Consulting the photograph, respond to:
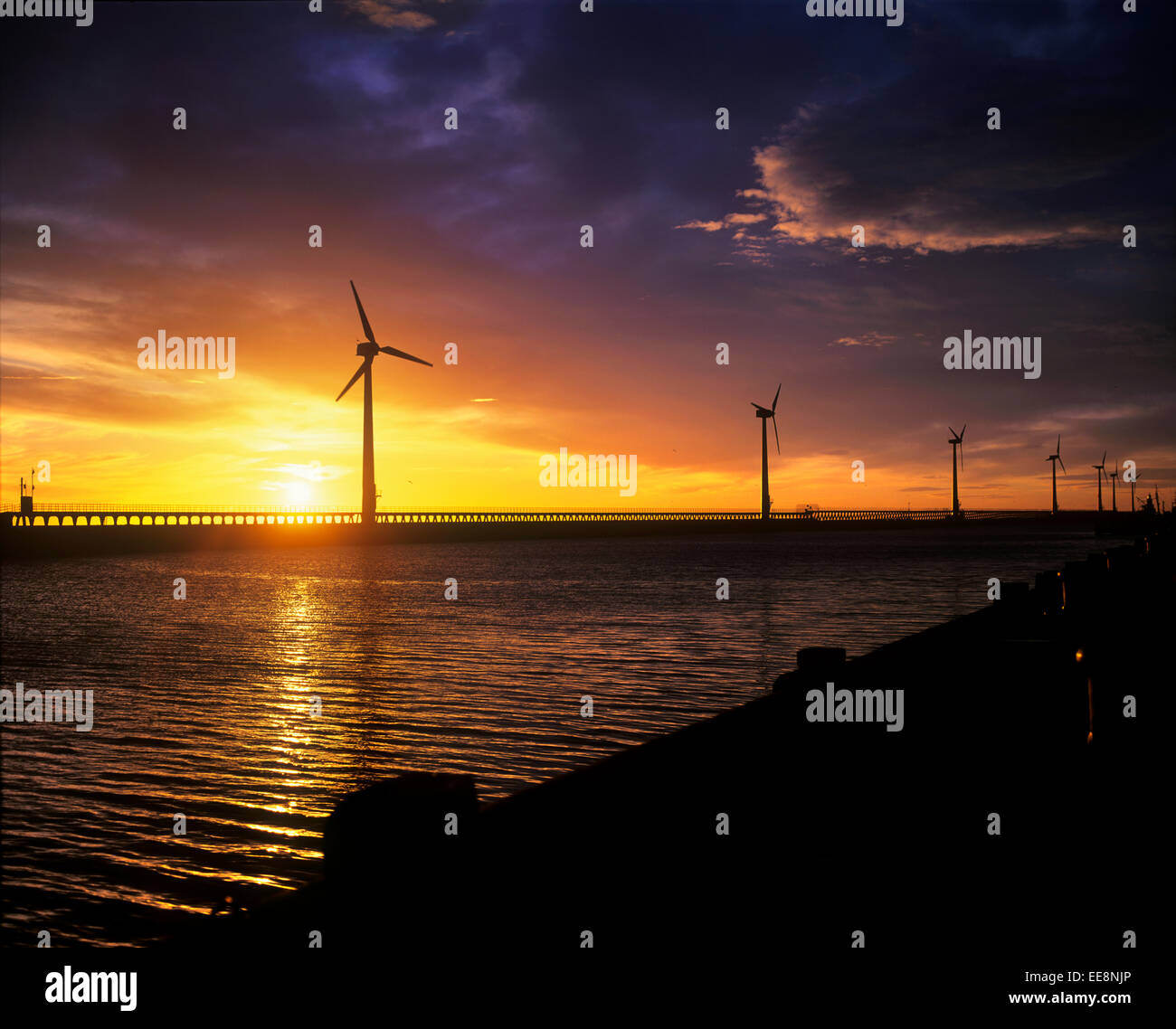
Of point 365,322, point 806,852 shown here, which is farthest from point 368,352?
point 806,852

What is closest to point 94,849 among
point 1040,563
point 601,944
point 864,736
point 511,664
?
point 601,944

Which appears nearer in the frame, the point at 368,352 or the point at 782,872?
the point at 782,872

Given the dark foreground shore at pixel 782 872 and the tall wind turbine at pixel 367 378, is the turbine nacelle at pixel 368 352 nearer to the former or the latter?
the tall wind turbine at pixel 367 378

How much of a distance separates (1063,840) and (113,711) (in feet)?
69.0

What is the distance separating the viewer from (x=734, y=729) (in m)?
11.1

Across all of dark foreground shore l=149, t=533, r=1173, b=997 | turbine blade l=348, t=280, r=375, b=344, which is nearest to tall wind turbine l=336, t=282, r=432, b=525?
turbine blade l=348, t=280, r=375, b=344

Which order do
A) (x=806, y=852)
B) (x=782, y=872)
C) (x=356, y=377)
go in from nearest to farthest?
(x=782, y=872) < (x=806, y=852) < (x=356, y=377)

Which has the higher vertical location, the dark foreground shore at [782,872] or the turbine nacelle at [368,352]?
the turbine nacelle at [368,352]

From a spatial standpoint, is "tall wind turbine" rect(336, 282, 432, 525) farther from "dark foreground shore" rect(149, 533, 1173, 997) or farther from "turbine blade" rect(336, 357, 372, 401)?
"dark foreground shore" rect(149, 533, 1173, 997)

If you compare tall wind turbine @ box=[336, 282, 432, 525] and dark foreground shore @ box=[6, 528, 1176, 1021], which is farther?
tall wind turbine @ box=[336, 282, 432, 525]

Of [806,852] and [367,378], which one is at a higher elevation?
[367,378]

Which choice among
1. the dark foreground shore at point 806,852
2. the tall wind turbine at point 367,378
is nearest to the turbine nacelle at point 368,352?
the tall wind turbine at point 367,378

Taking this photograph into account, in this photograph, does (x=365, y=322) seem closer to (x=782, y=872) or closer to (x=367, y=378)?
(x=367, y=378)

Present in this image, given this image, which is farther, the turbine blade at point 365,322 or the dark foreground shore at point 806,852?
the turbine blade at point 365,322
